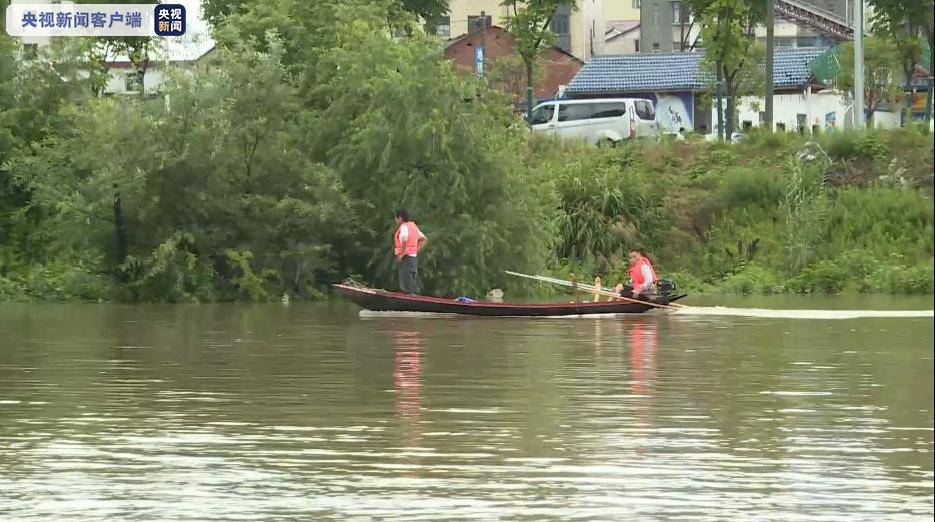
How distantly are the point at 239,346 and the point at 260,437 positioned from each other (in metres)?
10.5

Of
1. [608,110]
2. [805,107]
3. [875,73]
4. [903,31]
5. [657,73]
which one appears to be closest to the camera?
[608,110]

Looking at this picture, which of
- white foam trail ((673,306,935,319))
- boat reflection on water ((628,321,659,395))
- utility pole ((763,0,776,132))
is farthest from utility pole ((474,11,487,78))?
boat reflection on water ((628,321,659,395))

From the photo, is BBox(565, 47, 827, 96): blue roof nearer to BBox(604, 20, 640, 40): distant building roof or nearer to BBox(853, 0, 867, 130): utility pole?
BBox(604, 20, 640, 40): distant building roof

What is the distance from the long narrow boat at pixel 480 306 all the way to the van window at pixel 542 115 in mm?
24718


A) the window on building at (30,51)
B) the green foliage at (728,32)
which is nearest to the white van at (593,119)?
the green foliage at (728,32)

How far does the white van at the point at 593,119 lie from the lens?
54.6 meters

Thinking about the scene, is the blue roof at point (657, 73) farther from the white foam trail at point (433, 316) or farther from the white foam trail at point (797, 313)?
the white foam trail at point (433, 316)

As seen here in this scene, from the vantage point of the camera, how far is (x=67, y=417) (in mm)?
16000

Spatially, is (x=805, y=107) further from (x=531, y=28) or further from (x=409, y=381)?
(x=409, y=381)

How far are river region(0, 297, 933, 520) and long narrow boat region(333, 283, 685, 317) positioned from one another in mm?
2028

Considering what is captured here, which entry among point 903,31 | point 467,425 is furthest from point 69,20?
point 467,425

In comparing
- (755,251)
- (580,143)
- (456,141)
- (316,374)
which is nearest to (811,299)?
(755,251)

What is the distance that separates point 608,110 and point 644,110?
198cm

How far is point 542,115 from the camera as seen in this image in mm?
56125
